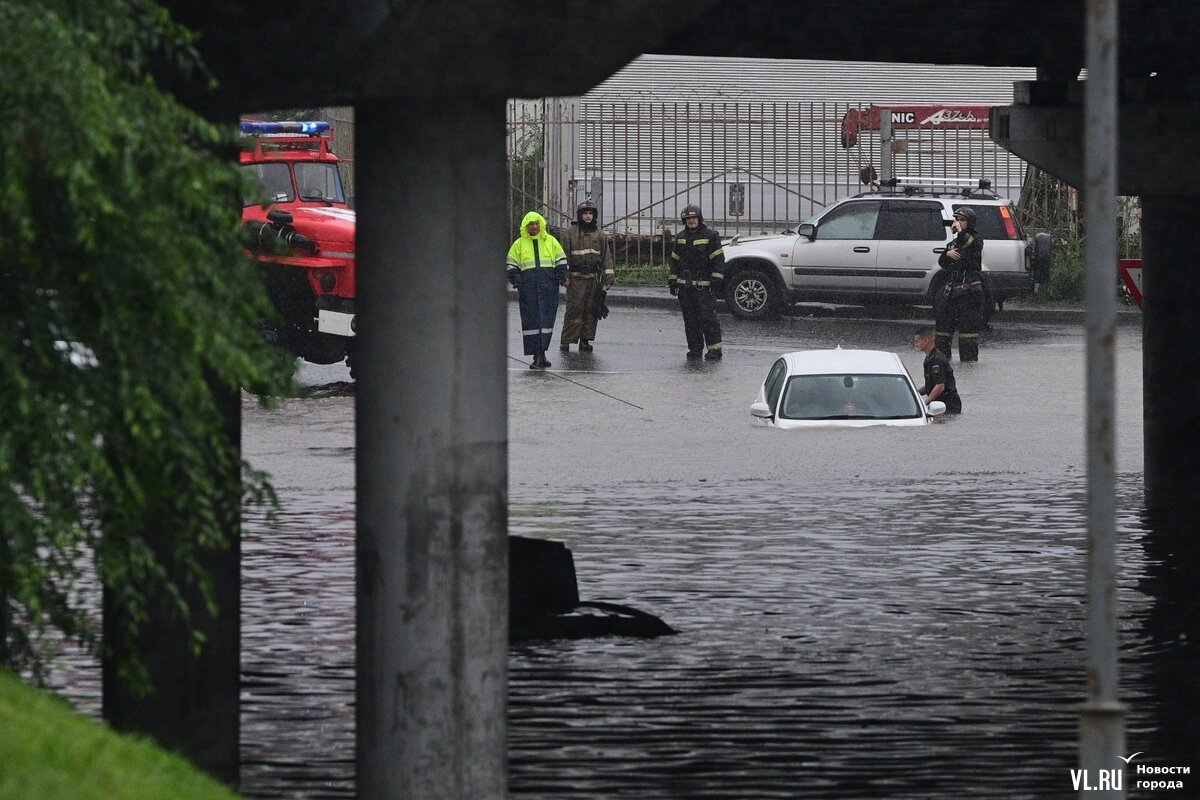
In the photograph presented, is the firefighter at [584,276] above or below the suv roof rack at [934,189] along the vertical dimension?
below

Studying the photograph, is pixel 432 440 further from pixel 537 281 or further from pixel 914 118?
pixel 914 118

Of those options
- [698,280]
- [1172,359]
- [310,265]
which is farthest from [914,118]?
[1172,359]

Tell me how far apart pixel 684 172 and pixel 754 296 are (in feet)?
29.9

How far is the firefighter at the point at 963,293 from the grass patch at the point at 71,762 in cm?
2094

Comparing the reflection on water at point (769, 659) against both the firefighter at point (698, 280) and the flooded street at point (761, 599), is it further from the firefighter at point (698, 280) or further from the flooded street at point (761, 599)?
the firefighter at point (698, 280)

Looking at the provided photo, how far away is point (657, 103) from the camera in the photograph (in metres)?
46.9

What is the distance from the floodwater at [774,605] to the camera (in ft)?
31.6

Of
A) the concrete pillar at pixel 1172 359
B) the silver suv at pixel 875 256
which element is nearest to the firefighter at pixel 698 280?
the silver suv at pixel 875 256

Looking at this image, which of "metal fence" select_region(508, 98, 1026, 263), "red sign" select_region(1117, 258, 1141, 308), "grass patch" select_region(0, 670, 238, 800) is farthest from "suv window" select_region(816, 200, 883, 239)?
"grass patch" select_region(0, 670, 238, 800)

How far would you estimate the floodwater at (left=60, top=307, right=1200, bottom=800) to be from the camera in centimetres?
963

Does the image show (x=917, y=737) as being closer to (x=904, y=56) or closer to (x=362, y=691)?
(x=362, y=691)

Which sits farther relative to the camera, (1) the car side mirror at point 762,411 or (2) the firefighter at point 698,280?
(2) the firefighter at point 698,280

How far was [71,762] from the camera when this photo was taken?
5.64 meters

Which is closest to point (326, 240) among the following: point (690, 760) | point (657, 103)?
point (690, 760)
